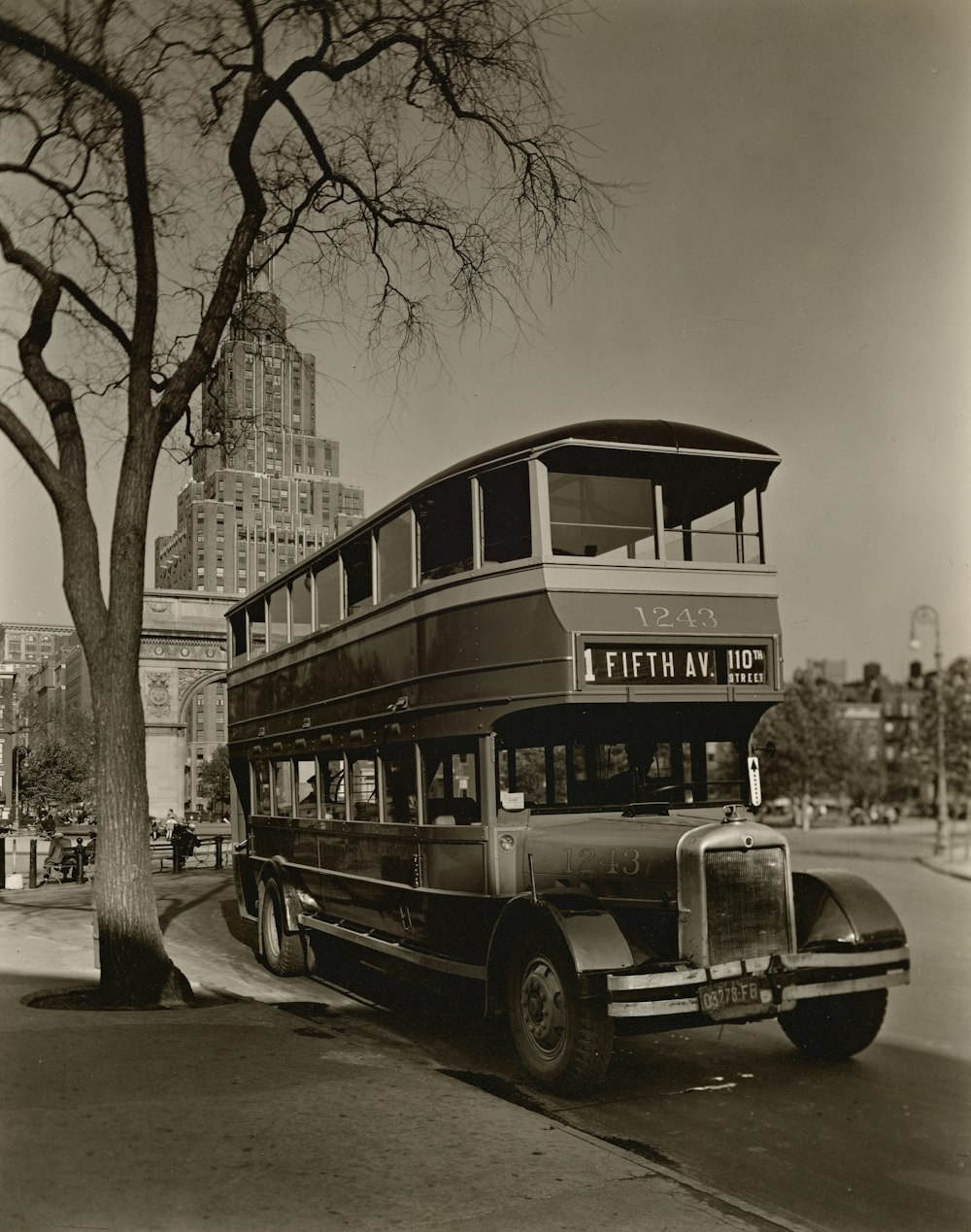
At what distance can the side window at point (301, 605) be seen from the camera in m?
11.3

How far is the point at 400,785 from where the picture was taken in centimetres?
884

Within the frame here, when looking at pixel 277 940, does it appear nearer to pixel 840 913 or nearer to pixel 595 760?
pixel 595 760

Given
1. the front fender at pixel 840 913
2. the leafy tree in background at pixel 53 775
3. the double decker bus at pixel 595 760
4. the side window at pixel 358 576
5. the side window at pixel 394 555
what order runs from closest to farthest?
the double decker bus at pixel 595 760
the front fender at pixel 840 913
the side window at pixel 394 555
the side window at pixel 358 576
the leafy tree in background at pixel 53 775

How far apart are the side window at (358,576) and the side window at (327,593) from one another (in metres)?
0.29

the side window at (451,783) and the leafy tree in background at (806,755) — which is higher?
the side window at (451,783)

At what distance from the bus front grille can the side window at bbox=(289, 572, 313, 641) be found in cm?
554

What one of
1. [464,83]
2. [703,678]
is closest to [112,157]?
[464,83]

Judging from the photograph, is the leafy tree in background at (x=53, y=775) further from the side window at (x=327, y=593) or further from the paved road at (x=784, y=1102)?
the paved road at (x=784, y=1102)

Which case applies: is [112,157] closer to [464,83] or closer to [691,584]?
[464,83]

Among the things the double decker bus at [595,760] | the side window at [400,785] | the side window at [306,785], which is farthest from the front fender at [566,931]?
the side window at [306,785]

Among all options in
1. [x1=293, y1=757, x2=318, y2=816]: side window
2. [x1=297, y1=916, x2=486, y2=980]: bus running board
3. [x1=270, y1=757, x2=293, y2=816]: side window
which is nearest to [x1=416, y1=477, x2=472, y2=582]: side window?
[x1=297, y1=916, x2=486, y2=980]: bus running board

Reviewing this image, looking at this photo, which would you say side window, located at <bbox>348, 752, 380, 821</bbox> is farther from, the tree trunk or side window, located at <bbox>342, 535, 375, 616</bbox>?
the tree trunk

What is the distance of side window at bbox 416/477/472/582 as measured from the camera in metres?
8.09

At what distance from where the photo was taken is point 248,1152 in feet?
16.7
